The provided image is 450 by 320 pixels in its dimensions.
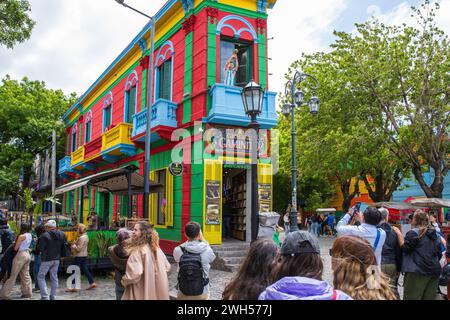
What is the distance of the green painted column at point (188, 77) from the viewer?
1407 cm

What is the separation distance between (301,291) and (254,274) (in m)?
0.81

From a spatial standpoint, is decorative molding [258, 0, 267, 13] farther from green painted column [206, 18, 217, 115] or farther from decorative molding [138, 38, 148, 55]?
decorative molding [138, 38, 148, 55]

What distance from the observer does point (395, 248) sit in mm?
6355

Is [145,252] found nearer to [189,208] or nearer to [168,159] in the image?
[189,208]

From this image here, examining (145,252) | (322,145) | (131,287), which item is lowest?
(131,287)

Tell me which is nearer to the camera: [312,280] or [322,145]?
[312,280]

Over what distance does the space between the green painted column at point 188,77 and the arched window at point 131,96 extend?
455cm

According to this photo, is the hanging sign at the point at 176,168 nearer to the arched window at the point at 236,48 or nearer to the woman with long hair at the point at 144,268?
the arched window at the point at 236,48

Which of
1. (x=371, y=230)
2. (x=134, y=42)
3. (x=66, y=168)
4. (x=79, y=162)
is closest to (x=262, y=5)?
(x=134, y=42)

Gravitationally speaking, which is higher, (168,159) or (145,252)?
(168,159)

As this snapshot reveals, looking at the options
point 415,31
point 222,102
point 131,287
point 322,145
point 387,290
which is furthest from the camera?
point 322,145

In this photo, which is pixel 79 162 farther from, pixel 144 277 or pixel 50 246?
pixel 144 277
